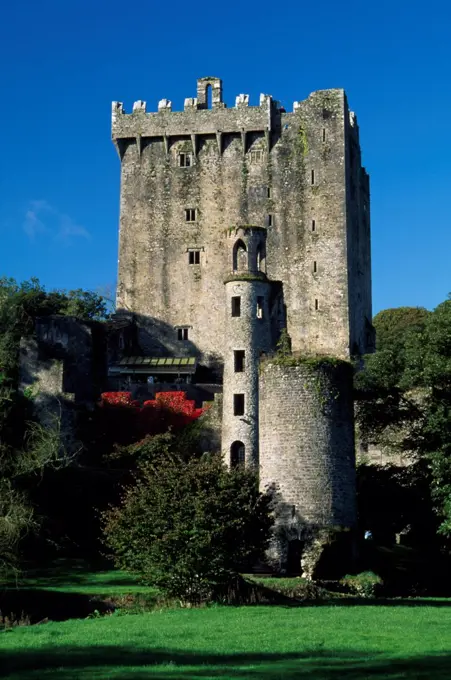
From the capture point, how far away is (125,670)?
1642 centimetres

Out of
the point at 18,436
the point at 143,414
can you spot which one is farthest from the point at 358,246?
the point at 18,436

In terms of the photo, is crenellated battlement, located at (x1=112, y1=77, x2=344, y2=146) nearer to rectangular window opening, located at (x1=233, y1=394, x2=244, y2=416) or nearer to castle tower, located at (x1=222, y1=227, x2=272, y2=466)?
castle tower, located at (x1=222, y1=227, x2=272, y2=466)

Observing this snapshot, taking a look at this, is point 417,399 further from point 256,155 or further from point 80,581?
point 256,155

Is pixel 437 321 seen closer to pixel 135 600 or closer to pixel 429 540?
pixel 429 540

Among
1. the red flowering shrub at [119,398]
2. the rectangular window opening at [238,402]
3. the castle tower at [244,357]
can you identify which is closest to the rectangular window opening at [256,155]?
the red flowering shrub at [119,398]

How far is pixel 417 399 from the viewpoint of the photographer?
38.3 meters

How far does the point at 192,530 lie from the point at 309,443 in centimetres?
727

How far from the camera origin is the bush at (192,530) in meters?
26.0

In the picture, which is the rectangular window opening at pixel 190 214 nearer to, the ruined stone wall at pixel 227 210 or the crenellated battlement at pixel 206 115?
the ruined stone wall at pixel 227 210

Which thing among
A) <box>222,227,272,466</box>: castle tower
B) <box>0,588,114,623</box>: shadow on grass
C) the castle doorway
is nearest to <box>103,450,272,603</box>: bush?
<box>0,588,114,623</box>: shadow on grass

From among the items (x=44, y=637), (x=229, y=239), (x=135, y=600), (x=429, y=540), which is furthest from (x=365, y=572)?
(x=229, y=239)

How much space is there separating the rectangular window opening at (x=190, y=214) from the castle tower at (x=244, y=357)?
67.0ft

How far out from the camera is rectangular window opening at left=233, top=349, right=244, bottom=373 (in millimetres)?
43844

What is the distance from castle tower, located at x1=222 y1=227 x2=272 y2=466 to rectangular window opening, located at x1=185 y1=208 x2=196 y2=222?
67.0 ft
